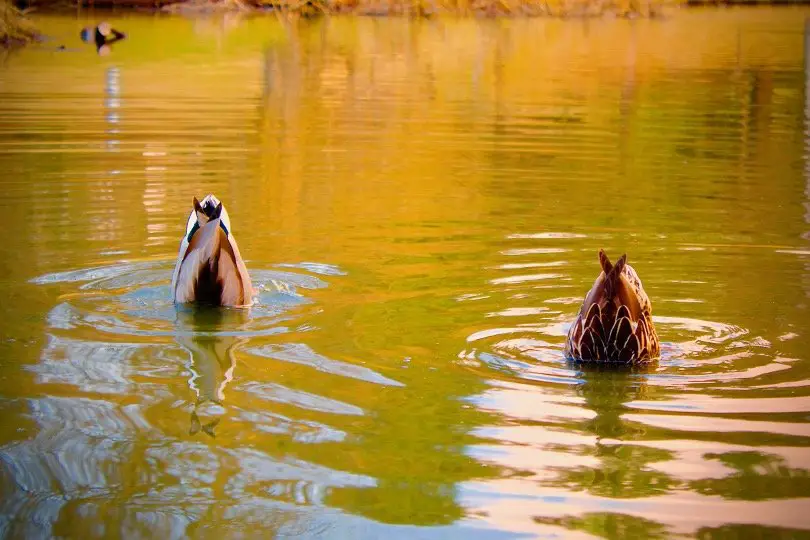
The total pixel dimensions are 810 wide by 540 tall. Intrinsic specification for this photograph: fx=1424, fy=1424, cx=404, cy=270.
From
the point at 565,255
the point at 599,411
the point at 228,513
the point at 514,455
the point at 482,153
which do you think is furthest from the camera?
the point at 482,153

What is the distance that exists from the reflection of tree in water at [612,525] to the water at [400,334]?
1 centimetres

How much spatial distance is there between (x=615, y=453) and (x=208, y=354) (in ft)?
7.92

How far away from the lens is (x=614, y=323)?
22.6 ft

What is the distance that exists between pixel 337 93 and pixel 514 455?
1903cm

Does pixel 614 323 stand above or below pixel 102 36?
below

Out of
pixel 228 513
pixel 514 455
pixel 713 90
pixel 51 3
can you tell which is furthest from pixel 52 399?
pixel 51 3

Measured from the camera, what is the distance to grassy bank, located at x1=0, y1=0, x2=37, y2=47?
34062 millimetres

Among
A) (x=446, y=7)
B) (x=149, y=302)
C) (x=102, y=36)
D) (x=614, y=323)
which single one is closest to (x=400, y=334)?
(x=614, y=323)

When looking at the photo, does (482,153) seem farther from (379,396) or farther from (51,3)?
(51,3)

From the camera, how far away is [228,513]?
5137mm

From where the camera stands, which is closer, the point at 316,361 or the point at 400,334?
the point at 316,361

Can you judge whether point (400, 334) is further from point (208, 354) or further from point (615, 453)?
point (615, 453)

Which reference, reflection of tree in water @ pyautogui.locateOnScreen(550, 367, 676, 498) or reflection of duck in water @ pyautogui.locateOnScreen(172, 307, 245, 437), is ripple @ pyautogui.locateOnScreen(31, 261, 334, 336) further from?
reflection of tree in water @ pyautogui.locateOnScreen(550, 367, 676, 498)

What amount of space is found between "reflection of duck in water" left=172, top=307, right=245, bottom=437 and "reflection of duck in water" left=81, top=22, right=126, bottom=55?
26181 mm
